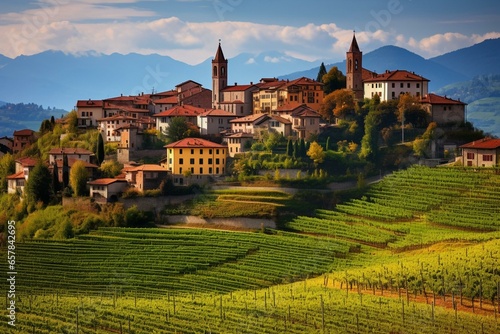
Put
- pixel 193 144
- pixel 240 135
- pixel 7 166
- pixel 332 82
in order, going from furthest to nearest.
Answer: pixel 332 82 < pixel 7 166 < pixel 240 135 < pixel 193 144

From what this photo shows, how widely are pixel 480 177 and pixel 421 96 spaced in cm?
1593

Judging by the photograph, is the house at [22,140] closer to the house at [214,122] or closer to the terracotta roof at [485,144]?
the house at [214,122]

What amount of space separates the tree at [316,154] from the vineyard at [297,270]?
15.0 ft

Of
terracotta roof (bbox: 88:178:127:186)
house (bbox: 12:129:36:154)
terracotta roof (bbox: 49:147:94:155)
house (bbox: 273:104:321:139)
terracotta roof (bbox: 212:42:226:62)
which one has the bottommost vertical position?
terracotta roof (bbox: 88:178:127:186)

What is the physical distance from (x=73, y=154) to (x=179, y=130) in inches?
292

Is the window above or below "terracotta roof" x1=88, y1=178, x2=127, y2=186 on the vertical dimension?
above

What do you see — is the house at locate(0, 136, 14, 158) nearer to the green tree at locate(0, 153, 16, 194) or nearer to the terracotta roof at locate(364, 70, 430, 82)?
the green tree at locate(0, 153, 16, 194)

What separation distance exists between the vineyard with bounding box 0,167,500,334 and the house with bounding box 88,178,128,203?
4.23 meters

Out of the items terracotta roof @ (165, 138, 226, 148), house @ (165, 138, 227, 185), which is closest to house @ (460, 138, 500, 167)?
house @ (165, 138, 227, 185)

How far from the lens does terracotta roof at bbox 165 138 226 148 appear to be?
72312 mm

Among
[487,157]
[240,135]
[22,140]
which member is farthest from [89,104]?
[487,157]

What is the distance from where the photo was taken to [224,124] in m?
79.8

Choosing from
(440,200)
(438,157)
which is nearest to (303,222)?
(440,200)

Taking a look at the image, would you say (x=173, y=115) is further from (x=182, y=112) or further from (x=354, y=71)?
(x=354, y=71)
